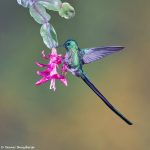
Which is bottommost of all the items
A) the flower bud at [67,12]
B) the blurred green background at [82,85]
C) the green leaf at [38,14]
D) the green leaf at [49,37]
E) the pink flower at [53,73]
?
the pink flower at [53,73]

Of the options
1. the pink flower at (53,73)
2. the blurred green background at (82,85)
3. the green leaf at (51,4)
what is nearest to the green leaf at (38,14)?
A: the green leaf at (51,4)

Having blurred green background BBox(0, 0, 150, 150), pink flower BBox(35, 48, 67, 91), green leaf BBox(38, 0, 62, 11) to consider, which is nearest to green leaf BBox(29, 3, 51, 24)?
green leaf BBox(38, 0, 62, 11)

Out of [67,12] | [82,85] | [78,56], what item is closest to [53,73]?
[78,56]

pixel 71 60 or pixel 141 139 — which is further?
pixel 141 139

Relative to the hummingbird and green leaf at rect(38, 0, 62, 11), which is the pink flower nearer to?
the hummingbird

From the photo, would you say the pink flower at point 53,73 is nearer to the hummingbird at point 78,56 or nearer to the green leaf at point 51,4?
the hummingbird at point 78,56

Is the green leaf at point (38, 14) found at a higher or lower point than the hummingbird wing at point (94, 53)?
higher

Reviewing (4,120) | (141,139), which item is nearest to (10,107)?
(4,120)

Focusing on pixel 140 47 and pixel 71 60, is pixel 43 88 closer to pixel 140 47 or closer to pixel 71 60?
pixel 140 47

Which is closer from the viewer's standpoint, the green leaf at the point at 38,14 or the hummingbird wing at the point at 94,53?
the hummingbird wing at the point at 94,53
